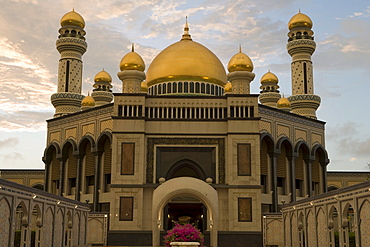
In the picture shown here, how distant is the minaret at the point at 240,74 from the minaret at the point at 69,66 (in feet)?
52.6

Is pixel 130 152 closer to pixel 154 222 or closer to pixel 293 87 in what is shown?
pixel 154 222

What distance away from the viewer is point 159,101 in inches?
1292

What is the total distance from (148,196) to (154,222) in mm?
3592

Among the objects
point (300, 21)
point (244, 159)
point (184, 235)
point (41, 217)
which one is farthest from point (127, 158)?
point (300, 21)

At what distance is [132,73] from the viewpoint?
34.2 meters

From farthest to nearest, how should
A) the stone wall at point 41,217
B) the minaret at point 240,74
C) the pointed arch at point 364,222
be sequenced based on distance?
the minaret at point 240,74 → the stone wall at point 41,217 → the pointed arch at point 364,222

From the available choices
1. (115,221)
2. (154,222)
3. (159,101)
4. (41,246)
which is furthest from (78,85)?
(41,246)

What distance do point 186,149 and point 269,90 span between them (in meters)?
22.5

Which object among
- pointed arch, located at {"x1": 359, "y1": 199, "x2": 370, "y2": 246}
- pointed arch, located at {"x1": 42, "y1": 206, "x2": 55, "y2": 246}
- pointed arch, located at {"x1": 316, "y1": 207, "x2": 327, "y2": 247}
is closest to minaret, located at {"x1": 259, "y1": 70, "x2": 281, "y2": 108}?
pointed arch, located at {"x1": 316, "y1": 207, "x2": 327, "y2": 247}

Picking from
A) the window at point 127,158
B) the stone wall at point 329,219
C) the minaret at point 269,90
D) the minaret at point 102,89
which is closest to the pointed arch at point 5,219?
the stone wall at point 329,219

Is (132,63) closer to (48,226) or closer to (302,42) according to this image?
(48,226)

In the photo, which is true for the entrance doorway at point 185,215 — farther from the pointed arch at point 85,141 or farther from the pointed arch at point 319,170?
the pointed arch at point 319,170

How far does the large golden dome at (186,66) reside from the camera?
3903cm

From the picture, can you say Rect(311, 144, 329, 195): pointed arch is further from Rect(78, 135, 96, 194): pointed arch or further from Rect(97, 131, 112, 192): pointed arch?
Rect(78, 135, 96, 194): pointed arch
